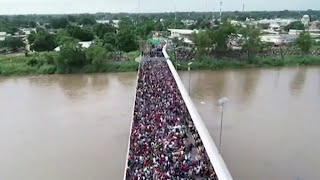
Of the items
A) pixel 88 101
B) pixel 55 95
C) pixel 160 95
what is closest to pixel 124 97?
pixel 88 101

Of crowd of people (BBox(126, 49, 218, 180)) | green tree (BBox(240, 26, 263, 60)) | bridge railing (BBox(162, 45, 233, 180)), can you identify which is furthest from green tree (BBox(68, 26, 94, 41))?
bridge railing (BBox(162, 45, 233, 180))

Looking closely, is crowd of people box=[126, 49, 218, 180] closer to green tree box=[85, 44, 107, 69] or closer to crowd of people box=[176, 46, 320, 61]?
green tree box=[85, 44, 107, 69]

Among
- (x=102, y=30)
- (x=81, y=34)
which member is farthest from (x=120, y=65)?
(x=102, y=30)

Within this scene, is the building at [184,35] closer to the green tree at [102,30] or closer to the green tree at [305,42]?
the green tree at [102,30]

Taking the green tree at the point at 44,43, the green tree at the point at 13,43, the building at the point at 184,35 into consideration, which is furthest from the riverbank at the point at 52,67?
the green tree at the point at 13,43

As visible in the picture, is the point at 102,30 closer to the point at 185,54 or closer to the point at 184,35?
the point at 184,35

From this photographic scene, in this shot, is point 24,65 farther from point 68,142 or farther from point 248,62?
point 68,142
